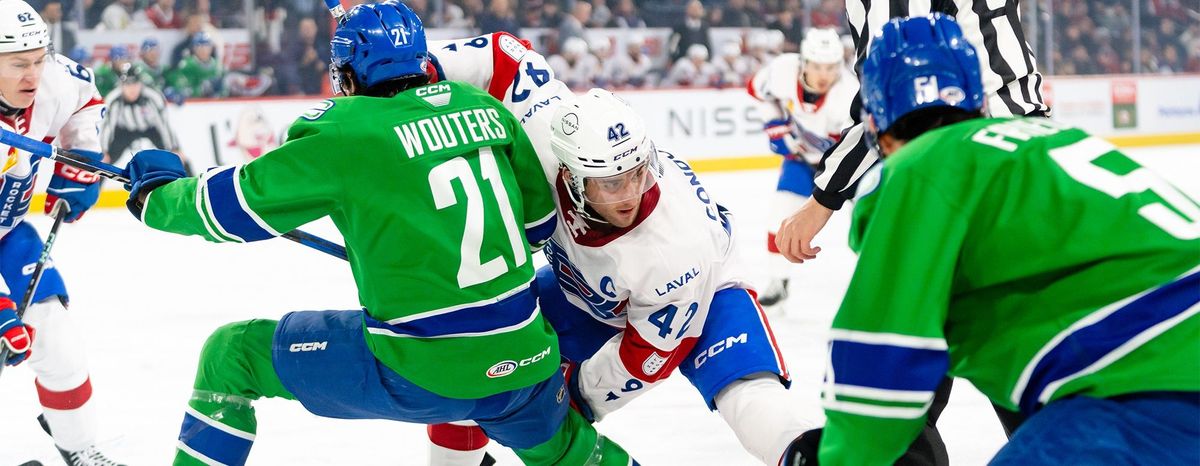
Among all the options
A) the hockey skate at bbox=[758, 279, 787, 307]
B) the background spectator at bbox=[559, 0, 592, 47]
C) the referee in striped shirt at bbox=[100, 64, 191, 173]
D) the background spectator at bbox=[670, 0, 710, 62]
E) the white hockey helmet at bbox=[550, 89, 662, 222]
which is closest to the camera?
the white hockey helmet at bbox=[550, 89, 662, 222]

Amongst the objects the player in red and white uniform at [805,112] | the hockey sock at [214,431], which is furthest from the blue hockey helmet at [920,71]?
the player in red and white uniform at [805,112]

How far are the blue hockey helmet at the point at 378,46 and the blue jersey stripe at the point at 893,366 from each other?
1.12 meters

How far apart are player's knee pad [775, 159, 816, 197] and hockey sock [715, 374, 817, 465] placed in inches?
117

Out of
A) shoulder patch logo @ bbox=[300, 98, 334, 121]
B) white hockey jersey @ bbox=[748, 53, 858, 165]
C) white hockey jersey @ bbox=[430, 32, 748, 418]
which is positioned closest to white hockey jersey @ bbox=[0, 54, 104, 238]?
white hockey jersey @ bbox=[430, 32, 748, 418]

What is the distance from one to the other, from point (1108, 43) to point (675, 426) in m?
10.5

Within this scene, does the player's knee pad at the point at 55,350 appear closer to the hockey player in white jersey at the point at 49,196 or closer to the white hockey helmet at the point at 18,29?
the hockey player in white jersey at the point at 49,196

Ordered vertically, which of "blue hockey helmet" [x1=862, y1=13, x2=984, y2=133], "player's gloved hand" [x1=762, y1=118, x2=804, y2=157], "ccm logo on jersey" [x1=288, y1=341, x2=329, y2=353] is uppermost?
"blue hockey helmet" [x1=862, y1=13, x2=984, y2=133]

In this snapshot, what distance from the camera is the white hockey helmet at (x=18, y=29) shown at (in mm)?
2896

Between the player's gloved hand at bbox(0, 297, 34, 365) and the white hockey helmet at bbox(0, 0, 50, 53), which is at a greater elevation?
the white hockey helmet at bbox(0, 0, 50, 53)

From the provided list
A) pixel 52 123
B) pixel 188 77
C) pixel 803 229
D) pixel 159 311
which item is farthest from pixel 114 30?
pixel 803 229

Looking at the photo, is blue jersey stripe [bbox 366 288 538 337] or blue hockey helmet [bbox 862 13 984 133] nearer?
blue hockey helmet [bbox 862 13 984 133]

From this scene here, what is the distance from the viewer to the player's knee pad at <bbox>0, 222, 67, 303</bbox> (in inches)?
121

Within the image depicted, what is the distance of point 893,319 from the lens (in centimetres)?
132

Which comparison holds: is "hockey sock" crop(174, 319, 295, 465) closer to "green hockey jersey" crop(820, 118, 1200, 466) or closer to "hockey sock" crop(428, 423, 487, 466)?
→ "hockey sock" crop(428, 423, 487, 466)
